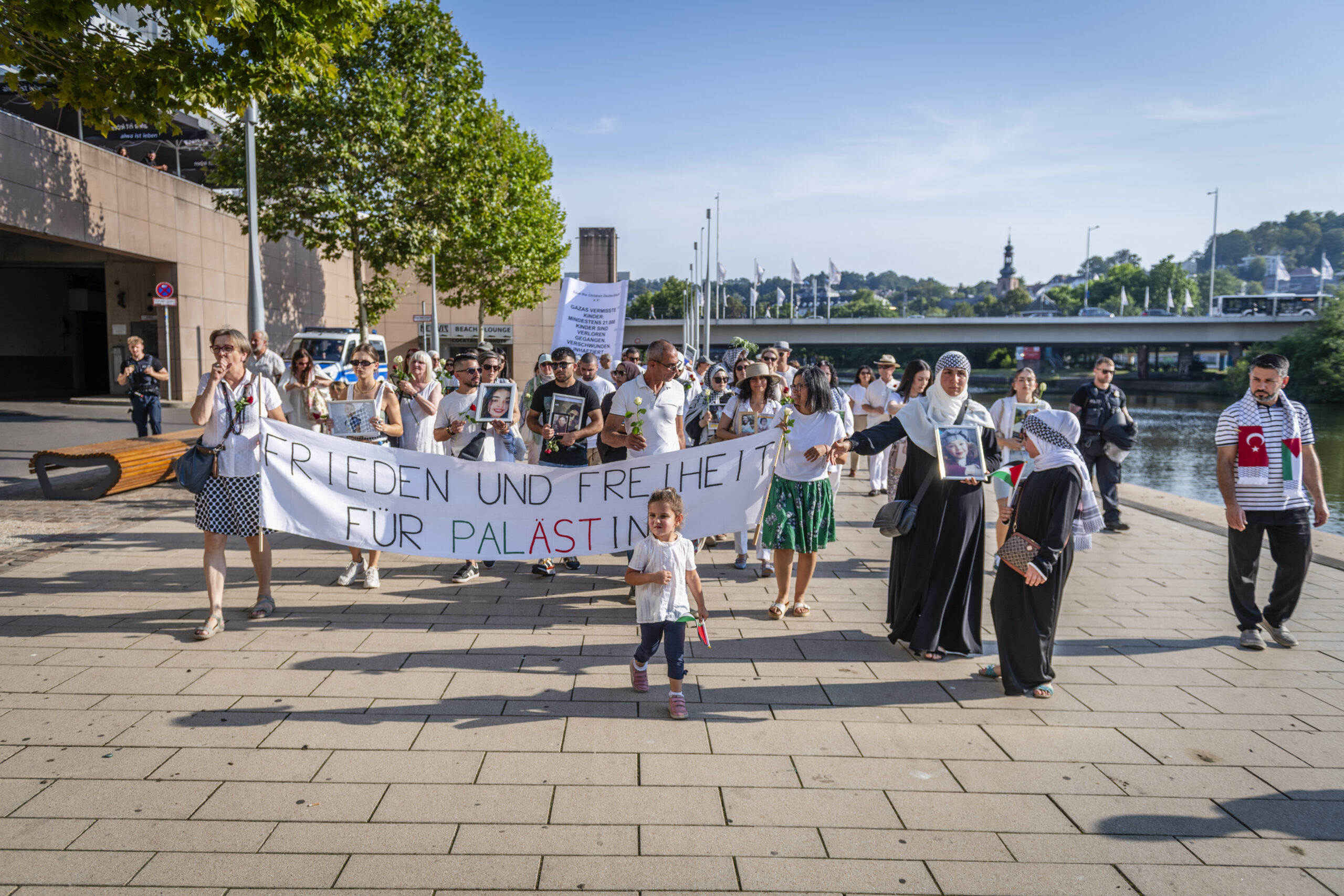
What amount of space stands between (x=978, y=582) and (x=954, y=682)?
28.1 inches

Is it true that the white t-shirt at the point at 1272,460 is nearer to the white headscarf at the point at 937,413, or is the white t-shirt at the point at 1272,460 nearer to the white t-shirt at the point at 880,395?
the white headscarf at the point at 937,413

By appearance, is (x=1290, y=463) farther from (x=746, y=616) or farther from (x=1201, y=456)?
(x=1201, y=456)

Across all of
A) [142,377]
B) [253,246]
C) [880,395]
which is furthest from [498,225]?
[880,395]

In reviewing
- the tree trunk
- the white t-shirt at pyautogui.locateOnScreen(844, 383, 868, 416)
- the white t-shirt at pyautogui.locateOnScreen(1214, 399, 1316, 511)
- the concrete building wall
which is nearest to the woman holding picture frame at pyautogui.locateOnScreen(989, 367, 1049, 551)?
the white t-shirt at pyautogui.locateOnScreen(1214, 399, 1316, 511)

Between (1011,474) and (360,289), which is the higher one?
(360,289)

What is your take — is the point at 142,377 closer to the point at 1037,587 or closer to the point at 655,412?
the point at 655,412

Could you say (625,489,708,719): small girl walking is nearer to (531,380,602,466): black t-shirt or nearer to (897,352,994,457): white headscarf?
(897,352,994,457): white headscarf

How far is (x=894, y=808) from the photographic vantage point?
361 centimetres

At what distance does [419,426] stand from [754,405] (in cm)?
282

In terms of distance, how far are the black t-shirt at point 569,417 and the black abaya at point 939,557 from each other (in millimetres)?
2414

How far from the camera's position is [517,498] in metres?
6.38

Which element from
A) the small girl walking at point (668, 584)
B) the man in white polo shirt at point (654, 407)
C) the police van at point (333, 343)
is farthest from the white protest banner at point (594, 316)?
the police van at point (333, 343)

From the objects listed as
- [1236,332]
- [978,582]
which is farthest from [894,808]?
[1236,332]

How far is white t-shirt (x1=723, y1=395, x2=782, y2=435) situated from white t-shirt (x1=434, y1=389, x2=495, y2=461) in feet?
6.77
